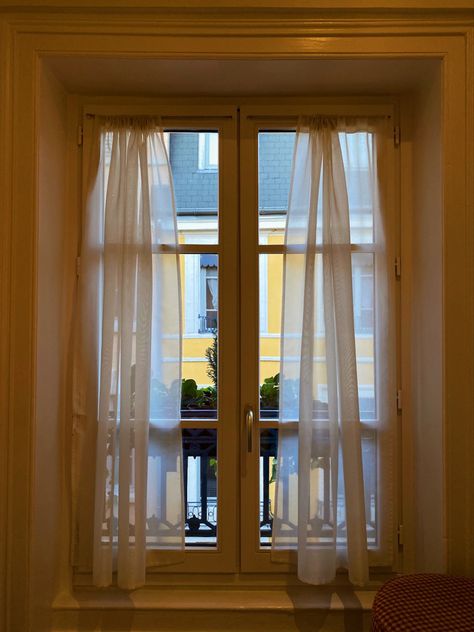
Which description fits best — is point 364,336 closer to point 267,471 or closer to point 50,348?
point 267,471

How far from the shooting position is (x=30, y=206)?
5.82 ft

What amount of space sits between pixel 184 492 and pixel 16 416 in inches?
27.2

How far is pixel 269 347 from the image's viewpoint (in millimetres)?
2082

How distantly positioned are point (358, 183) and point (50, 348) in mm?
1269

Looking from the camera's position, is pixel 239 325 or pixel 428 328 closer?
pixel 428 328

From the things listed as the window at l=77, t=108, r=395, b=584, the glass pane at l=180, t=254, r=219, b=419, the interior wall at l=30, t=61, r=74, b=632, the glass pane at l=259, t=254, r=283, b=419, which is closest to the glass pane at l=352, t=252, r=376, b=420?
the window at l=77, t=108, r=395, b=584

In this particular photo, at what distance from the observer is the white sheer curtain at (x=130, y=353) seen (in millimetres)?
1958

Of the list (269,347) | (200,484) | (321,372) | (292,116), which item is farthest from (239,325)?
(292,116)

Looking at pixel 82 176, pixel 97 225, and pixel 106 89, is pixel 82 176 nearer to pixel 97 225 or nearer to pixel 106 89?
pixel 97 225

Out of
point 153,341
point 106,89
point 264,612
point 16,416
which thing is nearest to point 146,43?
point 106,89

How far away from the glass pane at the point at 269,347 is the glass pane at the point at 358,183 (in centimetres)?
36

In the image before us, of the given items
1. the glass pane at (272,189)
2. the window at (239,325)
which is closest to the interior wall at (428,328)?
the window at (239,325)

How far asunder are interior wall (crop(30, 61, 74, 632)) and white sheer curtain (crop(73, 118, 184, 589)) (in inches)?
3.0

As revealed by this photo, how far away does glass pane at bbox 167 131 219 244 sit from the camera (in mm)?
2092
